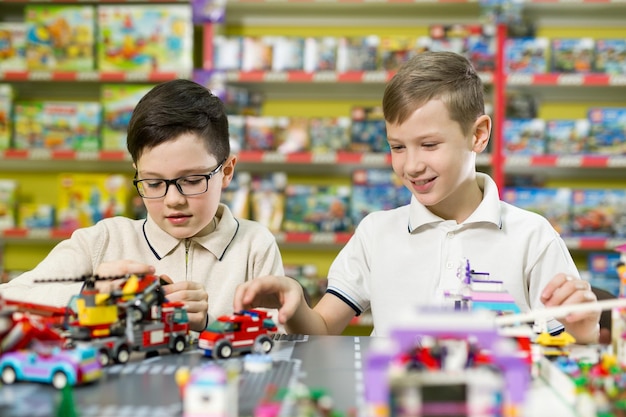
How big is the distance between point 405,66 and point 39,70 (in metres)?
2.56

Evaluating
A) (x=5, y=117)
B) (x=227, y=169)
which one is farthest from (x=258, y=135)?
(x=227, y=169)

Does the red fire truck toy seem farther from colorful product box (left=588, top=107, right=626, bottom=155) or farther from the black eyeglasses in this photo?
colorful product box (left=588, top=107, right=626, bottom=155)

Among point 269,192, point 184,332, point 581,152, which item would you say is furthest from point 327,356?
point 581,152

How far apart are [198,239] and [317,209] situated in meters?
1.88

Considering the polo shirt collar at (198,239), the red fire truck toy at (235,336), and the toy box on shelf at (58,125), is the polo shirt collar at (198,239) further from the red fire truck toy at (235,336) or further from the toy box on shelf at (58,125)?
the toy box on shelf at (58,125)

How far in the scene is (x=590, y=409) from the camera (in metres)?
0.71

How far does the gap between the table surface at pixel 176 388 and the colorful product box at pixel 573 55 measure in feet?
8.92

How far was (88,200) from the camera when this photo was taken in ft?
11.8

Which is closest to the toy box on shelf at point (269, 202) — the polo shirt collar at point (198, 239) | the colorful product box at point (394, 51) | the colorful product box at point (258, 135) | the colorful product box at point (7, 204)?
the colorful product box at point (258, 135)

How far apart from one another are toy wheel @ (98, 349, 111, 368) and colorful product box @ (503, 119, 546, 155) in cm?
274

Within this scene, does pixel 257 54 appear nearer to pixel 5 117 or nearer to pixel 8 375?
pixel 5 117

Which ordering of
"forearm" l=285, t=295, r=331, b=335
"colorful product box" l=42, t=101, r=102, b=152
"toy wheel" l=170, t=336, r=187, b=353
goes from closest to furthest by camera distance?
"toy wheel" l=170, t=336, r=187, b=353, "forearm" l=285, t=295, r=331, b=335, "colorful product box" l=42, t=101, r=102, b=152

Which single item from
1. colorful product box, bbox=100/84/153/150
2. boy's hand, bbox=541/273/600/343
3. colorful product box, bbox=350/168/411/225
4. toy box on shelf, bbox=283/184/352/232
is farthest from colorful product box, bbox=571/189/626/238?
boy's hand, bbox=541/273/600/343

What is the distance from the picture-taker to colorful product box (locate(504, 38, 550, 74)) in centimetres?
342
